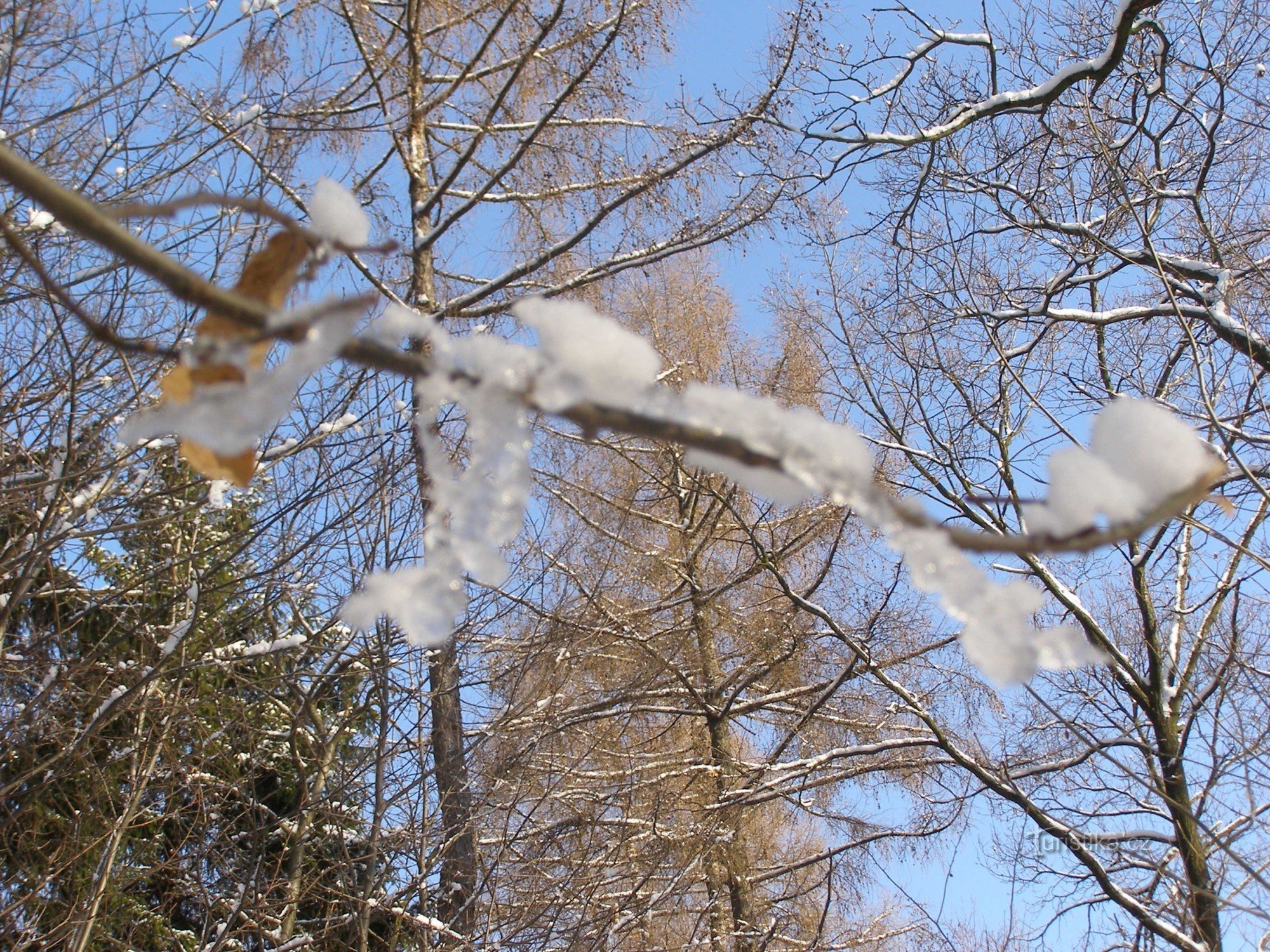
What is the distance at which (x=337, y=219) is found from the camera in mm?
711

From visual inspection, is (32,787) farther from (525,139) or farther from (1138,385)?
(1138,385)

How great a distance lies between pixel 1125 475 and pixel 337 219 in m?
0.60

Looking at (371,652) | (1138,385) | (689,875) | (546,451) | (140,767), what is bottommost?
(140,767)

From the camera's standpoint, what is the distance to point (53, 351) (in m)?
4.15

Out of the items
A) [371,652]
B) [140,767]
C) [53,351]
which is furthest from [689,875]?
[53,351]

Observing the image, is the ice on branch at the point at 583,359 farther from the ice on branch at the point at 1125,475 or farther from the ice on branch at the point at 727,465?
the ice on branch at the point at 1125,475

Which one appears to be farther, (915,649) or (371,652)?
(915,649)

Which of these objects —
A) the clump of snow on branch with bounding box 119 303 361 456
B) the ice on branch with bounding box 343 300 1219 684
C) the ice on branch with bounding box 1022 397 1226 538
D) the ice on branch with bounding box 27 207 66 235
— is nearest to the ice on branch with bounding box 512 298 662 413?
the ice on branch with bounding box 343 300 1219 684

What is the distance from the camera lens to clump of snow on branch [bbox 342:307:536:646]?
22.0 inches

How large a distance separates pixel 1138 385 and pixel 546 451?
14.7 feet

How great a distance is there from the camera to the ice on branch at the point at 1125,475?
0.53 m

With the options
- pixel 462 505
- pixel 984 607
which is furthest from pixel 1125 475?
pixel 462 505

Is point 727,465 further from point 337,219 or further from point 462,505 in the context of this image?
point 337,219

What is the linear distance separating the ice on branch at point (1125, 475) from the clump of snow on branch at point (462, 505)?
0.33m
